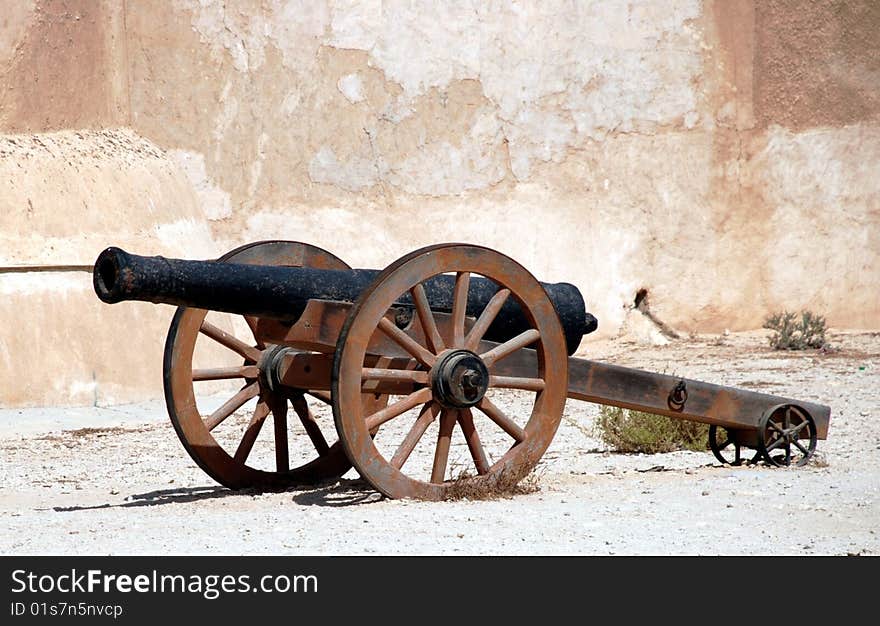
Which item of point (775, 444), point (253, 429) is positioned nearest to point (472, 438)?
point (253, 429)

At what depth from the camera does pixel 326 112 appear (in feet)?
53.1

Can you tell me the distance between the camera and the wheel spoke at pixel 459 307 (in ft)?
19.4

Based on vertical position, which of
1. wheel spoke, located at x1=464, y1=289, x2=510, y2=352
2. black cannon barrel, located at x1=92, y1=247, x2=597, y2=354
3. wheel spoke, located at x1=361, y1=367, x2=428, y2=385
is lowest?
wheel spoke, located at x1=361, y1=367, x2=428, y2=385

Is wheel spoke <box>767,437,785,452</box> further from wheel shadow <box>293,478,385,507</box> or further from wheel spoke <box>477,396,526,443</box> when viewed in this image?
wheel shadow <box>293,478,385,507</box>

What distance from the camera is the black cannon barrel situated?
534cm

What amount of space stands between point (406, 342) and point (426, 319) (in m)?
0.15

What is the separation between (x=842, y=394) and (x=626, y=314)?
6780mm

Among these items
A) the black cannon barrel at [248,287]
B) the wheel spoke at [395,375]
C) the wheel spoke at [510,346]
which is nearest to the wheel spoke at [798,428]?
the black cannon barrel at [248,287]

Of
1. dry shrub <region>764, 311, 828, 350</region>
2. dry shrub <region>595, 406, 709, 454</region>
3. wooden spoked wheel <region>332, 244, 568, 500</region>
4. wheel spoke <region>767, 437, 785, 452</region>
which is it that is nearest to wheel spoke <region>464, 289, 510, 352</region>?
wooden spoked wheel <region>332, 244, 568, 500</region>

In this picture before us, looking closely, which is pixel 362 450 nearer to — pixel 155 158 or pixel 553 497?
pixel 553 497

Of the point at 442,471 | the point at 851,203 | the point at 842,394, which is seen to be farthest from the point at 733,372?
the point at 442,471

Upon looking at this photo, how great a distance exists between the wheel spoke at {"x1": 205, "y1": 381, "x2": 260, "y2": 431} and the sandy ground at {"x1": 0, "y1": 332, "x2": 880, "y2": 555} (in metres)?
0.38

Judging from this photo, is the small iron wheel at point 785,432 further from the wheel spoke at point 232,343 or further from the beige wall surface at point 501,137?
the beige wall surface at point 501,137

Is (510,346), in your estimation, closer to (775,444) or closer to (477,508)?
(477,508)
